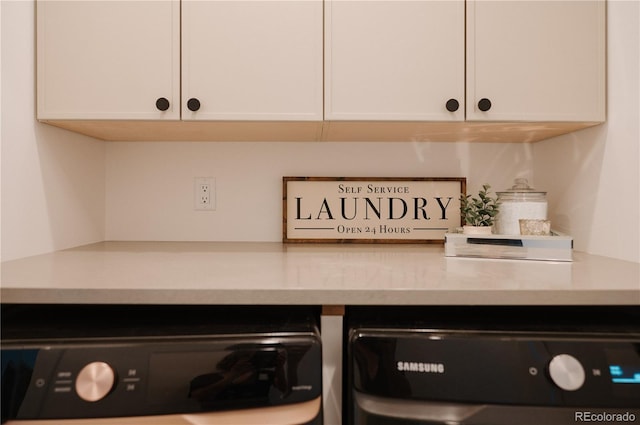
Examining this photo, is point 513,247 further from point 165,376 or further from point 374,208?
point 165,376

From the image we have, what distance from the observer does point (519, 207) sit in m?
1.24

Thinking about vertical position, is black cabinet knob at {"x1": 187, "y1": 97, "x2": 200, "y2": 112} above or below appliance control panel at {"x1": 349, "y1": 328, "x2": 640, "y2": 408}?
above

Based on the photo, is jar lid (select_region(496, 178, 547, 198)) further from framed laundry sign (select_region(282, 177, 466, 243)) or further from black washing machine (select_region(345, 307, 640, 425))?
black washing machine (select_region(345, 307, 640, 425))

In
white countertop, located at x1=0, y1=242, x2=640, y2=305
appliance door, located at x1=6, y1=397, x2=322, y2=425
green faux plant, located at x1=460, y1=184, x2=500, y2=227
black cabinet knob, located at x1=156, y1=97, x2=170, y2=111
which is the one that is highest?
black cabinet knob, located at x1=156, y1=97, x2=170, y2=111

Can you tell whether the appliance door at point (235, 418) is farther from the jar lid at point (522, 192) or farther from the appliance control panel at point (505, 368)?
the jar lid at point (522, 192)

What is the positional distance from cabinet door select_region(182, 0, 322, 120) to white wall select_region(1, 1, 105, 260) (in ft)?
1.39

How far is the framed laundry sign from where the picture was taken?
58.8 inches

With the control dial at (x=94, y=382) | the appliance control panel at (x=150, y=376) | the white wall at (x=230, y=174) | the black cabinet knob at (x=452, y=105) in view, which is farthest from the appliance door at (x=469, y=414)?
the white wall at (x=230, y=174)

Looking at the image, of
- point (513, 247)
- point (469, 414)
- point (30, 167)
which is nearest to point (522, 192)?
point (513, 247)

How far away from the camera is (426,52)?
3.83 ft

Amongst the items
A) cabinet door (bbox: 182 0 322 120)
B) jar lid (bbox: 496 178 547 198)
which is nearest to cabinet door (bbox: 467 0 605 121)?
jar lid (bbox: 496 178 547 198)

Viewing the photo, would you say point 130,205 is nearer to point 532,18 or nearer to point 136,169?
point 136,169

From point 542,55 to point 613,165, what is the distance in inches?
14.4

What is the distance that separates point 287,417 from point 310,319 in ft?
0.59
